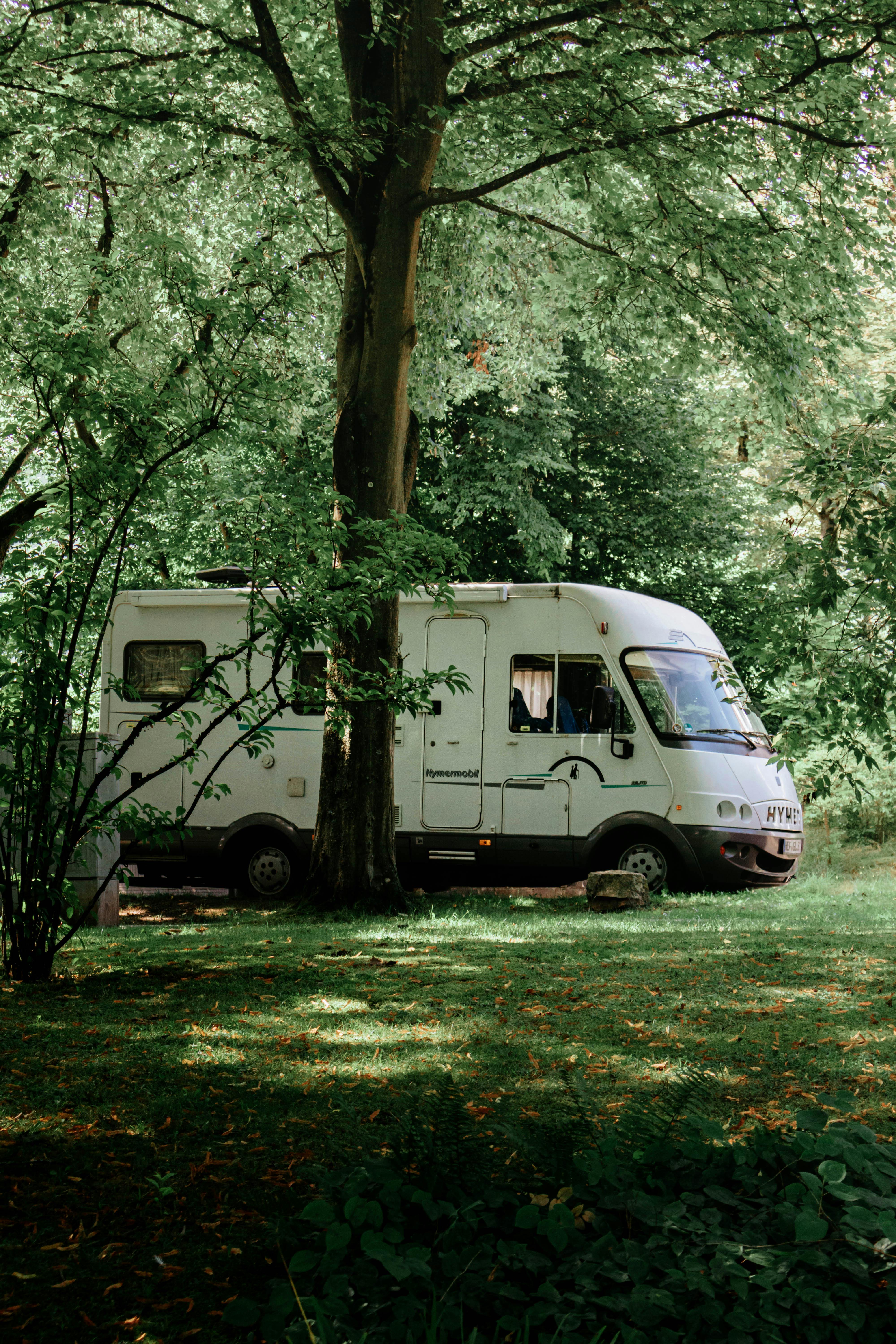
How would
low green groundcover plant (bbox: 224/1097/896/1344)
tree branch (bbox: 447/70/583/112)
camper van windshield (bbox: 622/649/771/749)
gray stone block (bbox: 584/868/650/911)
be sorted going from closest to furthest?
low green groundcover plant (bbox: 224/1097/896/1344) < gray stone block (bbox: 584/868/650/911) < tree branch (bbox: 447/70/583/112) < camper van windshield (bbox: 622/649/771/749)

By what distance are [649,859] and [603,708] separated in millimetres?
1603

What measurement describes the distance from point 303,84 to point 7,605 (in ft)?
23.6

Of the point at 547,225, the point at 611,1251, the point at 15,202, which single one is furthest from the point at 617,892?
the point at 15,202

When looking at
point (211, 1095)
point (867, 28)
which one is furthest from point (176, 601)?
point (211, 1095)

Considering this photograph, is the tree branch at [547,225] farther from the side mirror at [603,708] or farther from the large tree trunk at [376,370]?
the side mirror at [603,708]

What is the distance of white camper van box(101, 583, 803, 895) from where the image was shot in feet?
38.9

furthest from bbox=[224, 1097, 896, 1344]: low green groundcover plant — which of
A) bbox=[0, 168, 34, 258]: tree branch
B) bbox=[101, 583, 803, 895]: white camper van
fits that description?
bbox=[0, 168, 34, 258]: tree branch

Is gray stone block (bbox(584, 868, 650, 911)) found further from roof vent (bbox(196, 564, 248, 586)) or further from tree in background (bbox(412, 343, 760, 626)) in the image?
tree in background (bbox(412, 343, 760, 626))

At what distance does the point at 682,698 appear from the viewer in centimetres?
1216

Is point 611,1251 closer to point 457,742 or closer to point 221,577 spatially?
point 457,742

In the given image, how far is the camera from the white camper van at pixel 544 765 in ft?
38.9

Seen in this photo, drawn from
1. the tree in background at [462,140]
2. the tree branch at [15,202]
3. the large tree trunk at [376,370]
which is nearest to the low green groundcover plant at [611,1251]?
the tree in background at [462,140]

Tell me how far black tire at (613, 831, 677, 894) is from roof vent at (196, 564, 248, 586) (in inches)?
189

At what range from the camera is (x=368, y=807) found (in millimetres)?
9820
